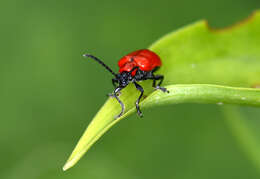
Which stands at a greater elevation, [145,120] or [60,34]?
[60,34]

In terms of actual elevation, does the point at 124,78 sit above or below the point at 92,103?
above

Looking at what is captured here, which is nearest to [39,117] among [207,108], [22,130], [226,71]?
[22,130]

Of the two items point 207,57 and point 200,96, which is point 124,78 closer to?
point 207,57

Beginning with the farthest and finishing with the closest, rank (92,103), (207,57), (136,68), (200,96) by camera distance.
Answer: (92,103) → (136,68) → (207,57) → (200,96)

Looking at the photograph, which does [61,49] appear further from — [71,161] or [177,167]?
[71,161]

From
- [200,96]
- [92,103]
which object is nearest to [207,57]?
[200,96]

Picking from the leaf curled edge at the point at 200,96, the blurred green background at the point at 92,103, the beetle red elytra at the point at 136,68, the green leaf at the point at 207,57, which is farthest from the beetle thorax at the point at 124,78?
the leaf curled edge at the point at 200,96

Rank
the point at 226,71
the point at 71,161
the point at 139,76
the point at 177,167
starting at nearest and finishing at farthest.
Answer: the point at 71,161 → the point at 226,71 → the point at 139,76 → the point at 177,167

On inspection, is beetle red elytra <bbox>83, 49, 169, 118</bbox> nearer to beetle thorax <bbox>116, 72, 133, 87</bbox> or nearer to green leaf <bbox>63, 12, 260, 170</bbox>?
beetle thorax <bbox>116, 72, 133, 87</bbox>

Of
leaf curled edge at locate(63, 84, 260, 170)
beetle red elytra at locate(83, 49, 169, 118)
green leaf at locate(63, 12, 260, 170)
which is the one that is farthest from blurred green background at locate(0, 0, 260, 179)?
leaf curled edge at locate(63, 84, 260, 170)
